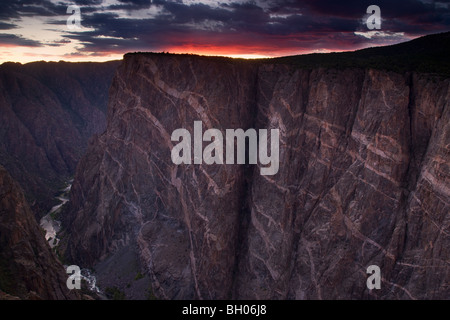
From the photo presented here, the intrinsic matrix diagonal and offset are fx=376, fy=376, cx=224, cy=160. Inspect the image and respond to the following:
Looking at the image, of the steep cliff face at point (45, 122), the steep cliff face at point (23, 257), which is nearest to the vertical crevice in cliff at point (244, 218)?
the steep cliff face at point (23, 257)

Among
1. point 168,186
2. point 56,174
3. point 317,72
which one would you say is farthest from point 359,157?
point 56,174

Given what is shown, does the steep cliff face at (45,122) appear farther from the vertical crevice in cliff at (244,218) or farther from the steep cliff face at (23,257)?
the vertical crevice in cliff at (244,218)

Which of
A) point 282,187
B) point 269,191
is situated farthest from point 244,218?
point 282,187

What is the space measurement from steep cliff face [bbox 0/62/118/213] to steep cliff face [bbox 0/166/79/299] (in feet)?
165

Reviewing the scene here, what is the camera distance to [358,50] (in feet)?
182

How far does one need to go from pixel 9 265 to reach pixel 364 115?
37.3m

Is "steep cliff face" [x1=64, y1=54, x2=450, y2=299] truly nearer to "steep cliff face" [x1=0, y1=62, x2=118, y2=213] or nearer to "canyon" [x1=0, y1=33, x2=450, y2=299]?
"canyon" [x1=0, y1=33, x2=450, y2=299]

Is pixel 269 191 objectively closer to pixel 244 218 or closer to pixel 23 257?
pixel 244 218

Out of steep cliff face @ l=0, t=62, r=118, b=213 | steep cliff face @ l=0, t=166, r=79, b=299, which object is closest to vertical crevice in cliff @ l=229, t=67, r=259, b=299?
steep cliff face @ l=0, t=166, r=79, b=299

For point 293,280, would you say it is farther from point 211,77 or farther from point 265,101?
point 211,77

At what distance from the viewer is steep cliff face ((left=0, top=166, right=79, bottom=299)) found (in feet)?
105

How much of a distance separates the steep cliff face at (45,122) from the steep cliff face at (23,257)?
165 feet

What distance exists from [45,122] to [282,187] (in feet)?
351

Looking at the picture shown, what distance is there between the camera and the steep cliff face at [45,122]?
332 ft
